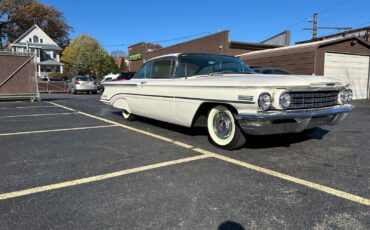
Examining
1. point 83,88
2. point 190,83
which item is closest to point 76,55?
point 83,88

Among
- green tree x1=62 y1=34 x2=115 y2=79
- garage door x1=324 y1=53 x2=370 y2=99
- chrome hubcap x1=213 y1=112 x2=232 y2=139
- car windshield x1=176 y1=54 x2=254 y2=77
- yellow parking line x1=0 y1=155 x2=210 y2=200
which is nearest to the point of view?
yellow parking line x1=0 y1=155 x2=210 y2=200

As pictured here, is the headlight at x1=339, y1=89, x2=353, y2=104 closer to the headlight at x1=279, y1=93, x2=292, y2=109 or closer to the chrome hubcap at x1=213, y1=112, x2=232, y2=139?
the headlight at x1=279, y1=93, x2=292, y2=109

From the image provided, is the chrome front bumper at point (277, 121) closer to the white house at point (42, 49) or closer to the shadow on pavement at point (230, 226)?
the shadow on pavement at point (230, 226)

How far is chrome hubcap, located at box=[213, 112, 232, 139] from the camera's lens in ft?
14.5

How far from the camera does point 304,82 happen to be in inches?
153

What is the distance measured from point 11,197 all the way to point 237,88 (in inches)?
115

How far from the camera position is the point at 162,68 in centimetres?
582

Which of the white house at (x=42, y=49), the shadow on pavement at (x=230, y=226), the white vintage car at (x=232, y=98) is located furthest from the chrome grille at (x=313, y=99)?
the white house at (x=42, y=49)

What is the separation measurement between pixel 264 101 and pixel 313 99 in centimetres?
93

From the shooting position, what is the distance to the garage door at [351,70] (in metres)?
14.6

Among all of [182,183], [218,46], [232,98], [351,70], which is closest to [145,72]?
[232,98]

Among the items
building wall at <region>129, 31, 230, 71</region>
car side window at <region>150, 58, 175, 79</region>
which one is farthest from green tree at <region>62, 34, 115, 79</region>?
car side window at <region>150, 58, 175, 79</region>

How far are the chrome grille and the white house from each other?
2183 inches

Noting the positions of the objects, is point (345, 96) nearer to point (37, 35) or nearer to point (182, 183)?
point (182, 183)
